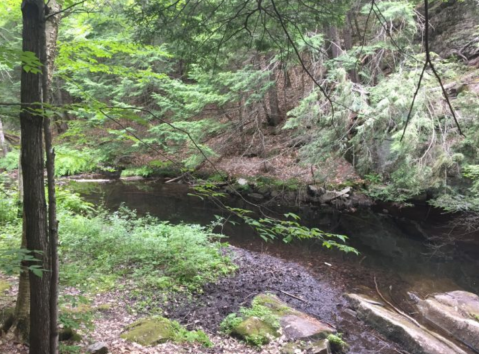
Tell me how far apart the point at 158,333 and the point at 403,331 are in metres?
3.63

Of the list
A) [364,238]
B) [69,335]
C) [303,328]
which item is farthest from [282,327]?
[364,238]

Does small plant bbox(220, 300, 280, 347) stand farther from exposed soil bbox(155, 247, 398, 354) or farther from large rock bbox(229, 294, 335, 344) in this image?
exposed soil bbox(155, 247, 398, 354)

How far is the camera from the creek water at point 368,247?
6.79 meters

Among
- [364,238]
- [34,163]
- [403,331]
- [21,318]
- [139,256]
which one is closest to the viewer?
[34,163]

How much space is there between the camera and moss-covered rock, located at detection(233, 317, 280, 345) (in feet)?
14.8

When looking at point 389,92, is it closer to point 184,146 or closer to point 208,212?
point 208,212

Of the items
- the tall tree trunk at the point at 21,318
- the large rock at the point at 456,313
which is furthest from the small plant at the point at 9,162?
the large rock at the point at 456,313

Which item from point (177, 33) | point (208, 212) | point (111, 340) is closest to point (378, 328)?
point (111, 340)

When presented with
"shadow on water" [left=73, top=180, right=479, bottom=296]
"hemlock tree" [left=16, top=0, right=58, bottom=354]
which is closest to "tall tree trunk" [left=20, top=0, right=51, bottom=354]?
"hemlock tree" [left=16, top=0, right=58, bottom=354]

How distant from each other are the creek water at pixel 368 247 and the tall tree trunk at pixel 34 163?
7.60ft

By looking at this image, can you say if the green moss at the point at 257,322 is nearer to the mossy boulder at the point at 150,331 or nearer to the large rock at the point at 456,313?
the mossy boulder at the point at 150,331

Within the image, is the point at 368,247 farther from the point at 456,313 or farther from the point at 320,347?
the point at 320,347

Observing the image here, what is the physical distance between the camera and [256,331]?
4660 millimetres

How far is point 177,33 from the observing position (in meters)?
3.55
